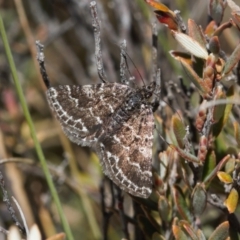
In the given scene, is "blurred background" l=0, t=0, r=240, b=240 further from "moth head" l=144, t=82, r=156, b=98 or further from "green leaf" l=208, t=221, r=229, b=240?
"green leaf" l=208, t=221, r=229, b=240

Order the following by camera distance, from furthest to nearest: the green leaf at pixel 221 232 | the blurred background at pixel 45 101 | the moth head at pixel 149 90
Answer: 1. the blurred background at pixel 45 101
2. the moth head at pixel 149 90
3. the green leaf at pixel 221 232

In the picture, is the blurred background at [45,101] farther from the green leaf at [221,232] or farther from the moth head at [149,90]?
the green leaf at [221,232]

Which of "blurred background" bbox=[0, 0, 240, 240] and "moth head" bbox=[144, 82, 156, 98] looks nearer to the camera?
"moth head" bbox=[144, 82, 156, 98]

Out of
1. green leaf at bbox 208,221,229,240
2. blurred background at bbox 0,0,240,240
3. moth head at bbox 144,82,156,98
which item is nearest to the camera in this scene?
green leaf at bbox 208,221,229,240

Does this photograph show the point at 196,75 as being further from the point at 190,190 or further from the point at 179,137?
the point at 190,190

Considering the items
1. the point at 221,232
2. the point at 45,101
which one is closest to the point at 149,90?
the point at 221,232

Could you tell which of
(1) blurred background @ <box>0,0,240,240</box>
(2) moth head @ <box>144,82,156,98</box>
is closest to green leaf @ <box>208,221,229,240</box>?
(2) moth head @ <box>144,82,156,98</box>

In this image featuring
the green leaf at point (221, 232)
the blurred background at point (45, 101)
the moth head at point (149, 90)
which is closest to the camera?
the green leaf at point (221, 232)

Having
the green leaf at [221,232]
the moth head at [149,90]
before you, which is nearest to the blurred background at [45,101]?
the moth head at [149,90]

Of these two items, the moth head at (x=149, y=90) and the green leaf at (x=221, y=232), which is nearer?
the green leaf at (x=221, y=232)

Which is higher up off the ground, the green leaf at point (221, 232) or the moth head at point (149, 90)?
the moth head at point (149, 90)
